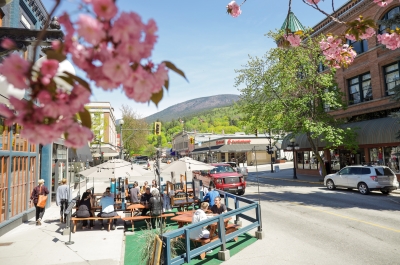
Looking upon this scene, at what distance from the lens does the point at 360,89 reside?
26.5 meters

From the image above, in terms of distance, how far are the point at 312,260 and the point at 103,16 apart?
300 inches

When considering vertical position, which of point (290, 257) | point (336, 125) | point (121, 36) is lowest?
point (290, 257)

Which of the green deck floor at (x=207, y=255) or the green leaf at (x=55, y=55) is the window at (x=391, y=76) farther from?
the green leaf at (x=55, y=55)

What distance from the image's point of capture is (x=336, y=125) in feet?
84.1

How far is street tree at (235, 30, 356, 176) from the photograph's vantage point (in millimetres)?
23453

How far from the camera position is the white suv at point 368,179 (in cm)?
1742

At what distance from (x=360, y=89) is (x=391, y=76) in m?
3.20

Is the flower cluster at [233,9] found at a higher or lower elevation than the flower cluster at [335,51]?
higher

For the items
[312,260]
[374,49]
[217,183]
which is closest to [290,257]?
[312,260]

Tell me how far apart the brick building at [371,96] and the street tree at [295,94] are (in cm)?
189

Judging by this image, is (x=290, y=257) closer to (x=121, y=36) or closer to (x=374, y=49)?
(x=121, y=36)

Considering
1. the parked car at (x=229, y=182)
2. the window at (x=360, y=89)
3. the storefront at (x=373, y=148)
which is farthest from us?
the window at (x=360, y=89)

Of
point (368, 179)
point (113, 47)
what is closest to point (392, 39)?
point (113, 47)

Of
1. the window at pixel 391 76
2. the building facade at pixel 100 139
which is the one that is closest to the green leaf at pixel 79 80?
the building facade at pixel 100 139
